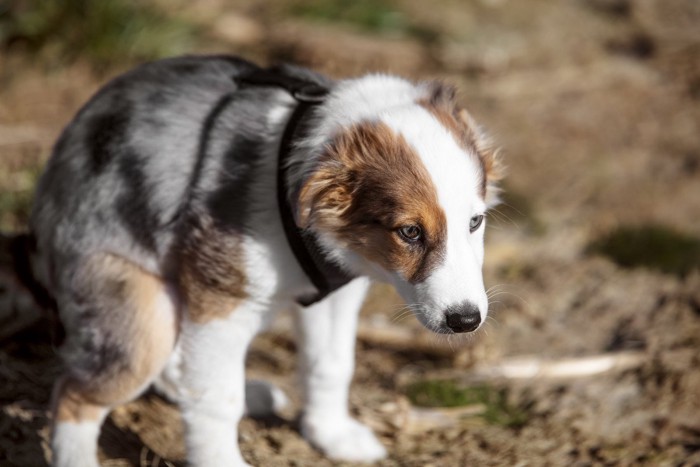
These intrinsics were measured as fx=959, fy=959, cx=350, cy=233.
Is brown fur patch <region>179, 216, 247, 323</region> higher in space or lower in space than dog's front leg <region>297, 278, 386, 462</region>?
higher

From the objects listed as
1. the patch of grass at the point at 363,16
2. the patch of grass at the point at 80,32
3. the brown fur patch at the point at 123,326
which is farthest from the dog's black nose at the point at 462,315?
the patch of grass at the point at 363,16

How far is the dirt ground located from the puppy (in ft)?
1.93

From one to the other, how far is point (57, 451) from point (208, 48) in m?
4.92

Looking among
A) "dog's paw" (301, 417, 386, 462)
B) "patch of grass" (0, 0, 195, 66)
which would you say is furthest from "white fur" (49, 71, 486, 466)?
"patch of grass" (0, 0, 195, 66)

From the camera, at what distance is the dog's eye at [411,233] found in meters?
3.36

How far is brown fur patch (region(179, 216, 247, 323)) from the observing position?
141 inches

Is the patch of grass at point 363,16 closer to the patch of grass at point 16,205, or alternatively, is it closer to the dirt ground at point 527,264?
the dirt ground at point 527,264

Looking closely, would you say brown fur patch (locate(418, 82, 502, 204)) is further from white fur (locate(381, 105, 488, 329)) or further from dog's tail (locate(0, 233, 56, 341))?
dog's tail (locate(0, 233, 56, 341))

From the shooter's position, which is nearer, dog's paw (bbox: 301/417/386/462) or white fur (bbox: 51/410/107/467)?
white fur (bbox: 51/410/107/467)

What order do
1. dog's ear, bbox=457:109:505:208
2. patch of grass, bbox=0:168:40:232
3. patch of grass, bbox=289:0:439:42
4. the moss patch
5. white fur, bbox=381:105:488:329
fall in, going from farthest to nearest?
patch of grass, bbox=289:0:439:42 < the moss patch < patch of grass, bbox=0:168:40:232 < dog's ear, bbox=457:109:505:208 < white fur, bbox=381:105:488:329

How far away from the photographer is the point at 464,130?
143 inches

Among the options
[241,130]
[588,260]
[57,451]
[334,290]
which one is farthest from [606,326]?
[57,451]

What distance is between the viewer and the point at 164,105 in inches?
152

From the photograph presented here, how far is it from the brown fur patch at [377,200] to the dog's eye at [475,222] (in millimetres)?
145
